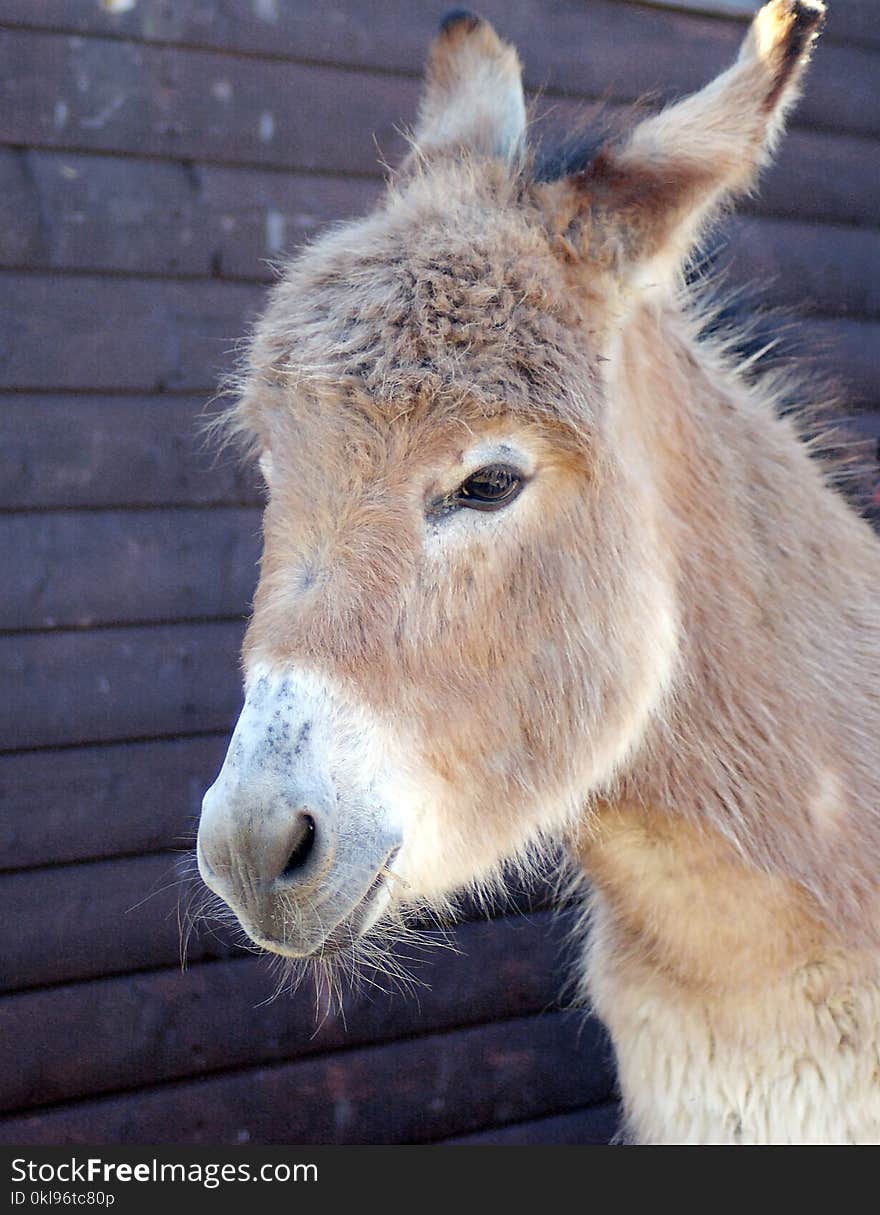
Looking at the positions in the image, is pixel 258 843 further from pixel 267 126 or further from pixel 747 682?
pixel 267 126

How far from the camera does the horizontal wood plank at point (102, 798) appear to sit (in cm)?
284

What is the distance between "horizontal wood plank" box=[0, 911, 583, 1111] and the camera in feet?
9.52

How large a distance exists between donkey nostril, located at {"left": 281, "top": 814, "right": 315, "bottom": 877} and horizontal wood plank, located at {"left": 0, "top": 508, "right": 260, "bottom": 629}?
1.55m

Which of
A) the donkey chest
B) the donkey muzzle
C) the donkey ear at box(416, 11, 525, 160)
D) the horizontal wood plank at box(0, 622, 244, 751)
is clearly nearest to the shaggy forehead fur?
the donkey ear at box(416, 11, 525, 160)

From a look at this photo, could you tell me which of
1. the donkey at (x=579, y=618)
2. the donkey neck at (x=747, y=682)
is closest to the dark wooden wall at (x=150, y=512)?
the donkey at (x=579, y=618)

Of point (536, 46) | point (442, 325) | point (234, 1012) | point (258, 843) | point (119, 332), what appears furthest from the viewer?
point (536, 46)

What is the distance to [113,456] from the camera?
2889mm

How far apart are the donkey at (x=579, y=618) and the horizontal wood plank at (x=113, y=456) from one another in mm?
1105

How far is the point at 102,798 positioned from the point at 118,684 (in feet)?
1.05

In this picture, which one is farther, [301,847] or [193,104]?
[193,104]

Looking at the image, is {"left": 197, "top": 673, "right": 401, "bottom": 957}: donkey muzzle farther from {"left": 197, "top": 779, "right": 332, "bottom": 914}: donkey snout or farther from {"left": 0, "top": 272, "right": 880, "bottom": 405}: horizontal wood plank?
{"left": 0, "top": 272, "right": 880, "bottom": 405}: horizontal wood plank

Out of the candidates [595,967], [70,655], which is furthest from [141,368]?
[595,967]

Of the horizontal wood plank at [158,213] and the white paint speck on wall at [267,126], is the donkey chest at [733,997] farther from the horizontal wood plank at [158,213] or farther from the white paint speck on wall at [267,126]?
the white paint speck on wall at [267,126]

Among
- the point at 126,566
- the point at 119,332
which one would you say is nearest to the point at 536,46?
the point at 119,332
